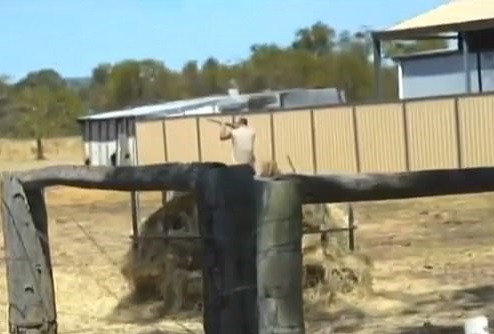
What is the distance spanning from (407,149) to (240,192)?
1172 inches

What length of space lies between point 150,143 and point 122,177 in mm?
33164

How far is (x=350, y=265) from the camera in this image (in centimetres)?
1341

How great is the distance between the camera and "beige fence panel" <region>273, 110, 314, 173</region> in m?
36.2

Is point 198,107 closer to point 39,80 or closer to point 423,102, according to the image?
point 423,102

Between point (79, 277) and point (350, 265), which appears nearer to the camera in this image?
point (350, 265)

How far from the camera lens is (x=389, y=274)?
15578mm

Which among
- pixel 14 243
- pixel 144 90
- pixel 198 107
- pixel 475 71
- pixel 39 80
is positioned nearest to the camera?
pixel 14 243

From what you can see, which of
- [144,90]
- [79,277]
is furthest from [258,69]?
[79,277]

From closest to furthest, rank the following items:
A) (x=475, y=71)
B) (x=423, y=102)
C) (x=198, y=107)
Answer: (x=423, y=102), (x=475, y=71), (x=198, y=107)

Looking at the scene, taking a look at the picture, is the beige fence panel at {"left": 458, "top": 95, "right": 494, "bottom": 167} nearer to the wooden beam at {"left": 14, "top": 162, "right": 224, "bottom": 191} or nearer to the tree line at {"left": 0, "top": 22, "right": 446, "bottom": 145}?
the wooden beam at {"left": 14, "top": 162, "right": 224, "bottom": 191}

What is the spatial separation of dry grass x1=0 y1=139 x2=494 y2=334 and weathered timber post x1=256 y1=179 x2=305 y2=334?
21.0 feet

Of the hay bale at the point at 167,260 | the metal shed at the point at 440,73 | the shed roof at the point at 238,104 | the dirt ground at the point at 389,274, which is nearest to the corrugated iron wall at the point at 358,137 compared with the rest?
the shed roof at the point at 238,104

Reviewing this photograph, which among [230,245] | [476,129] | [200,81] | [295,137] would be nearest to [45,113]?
[200,81]

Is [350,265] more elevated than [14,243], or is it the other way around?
[14,243]
